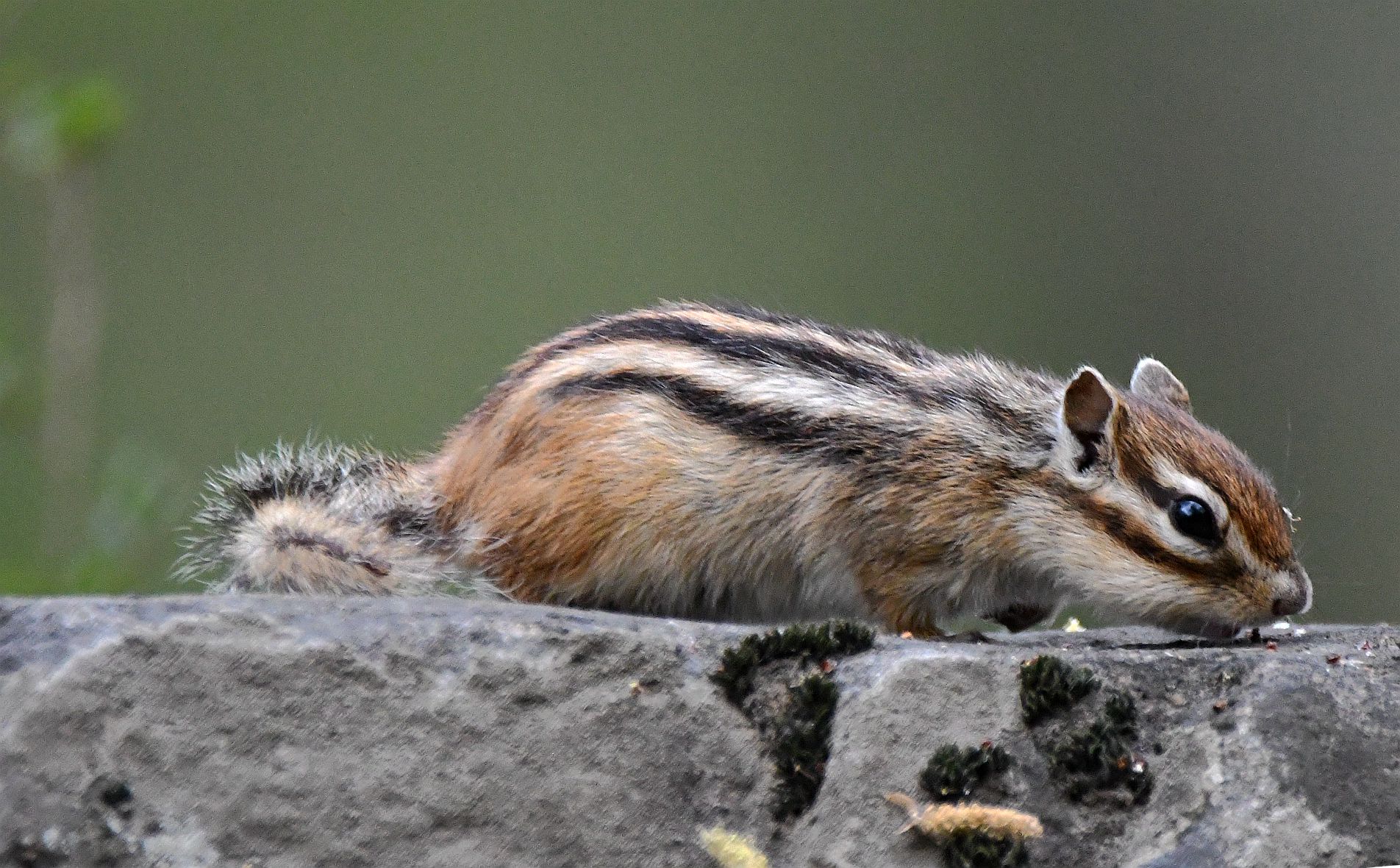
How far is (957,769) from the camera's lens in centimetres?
247

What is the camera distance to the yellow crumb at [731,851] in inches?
94.3

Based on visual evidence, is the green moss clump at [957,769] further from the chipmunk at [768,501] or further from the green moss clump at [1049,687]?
the chipmunk at [768,501]

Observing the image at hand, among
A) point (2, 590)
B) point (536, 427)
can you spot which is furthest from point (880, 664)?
point (2, 590)

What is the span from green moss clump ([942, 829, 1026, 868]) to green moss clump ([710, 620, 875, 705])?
38 centimetres

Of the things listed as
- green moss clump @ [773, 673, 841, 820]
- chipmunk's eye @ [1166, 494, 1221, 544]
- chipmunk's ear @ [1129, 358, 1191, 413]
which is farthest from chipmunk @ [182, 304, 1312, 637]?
green moss clump @ [773, 673, 841, 820]

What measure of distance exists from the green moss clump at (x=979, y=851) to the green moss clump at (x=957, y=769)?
0.24ft

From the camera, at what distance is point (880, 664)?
2572 mm

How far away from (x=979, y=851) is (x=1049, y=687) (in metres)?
0.31

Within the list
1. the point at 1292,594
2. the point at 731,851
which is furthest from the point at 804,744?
the point at 1292,594

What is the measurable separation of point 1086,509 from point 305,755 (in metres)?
1.65

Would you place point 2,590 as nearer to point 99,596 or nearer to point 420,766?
point 99,596

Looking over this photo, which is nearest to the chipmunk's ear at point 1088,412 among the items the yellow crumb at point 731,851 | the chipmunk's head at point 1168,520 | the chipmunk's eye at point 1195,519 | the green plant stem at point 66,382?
the chipmunk's head at point 1168,520

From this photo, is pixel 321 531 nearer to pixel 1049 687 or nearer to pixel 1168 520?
pixel 1049 687

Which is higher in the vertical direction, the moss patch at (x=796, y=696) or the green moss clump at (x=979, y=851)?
the moss patch at (x=796, y=696)
